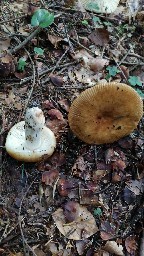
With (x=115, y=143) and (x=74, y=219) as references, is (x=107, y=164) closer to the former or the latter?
(x=115, y=143)

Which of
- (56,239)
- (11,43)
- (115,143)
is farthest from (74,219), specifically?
(11,43)

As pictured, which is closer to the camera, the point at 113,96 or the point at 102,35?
the point at 113,96

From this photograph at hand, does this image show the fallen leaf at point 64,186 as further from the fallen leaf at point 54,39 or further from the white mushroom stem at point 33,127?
the fallen leaf at point 54,39

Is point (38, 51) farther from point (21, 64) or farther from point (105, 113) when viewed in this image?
point (105, 113)

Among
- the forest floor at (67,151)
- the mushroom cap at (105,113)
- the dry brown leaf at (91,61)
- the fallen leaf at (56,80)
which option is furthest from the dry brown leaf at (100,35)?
the mushroom cap at (105,113)

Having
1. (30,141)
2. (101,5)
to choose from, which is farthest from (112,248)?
(101,5)

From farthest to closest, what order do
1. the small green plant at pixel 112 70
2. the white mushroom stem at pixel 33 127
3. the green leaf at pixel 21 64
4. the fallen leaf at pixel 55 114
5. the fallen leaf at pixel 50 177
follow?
the small green plant at pixel 112 70
the green leaf at pixel 21 64
the fallen leaf at pixel 55 114
the fallen leaf at pixel 50 177
the white mushroom stem at pixel 33 127

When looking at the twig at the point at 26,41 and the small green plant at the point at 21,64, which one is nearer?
the small green plant at the point at 21,64
